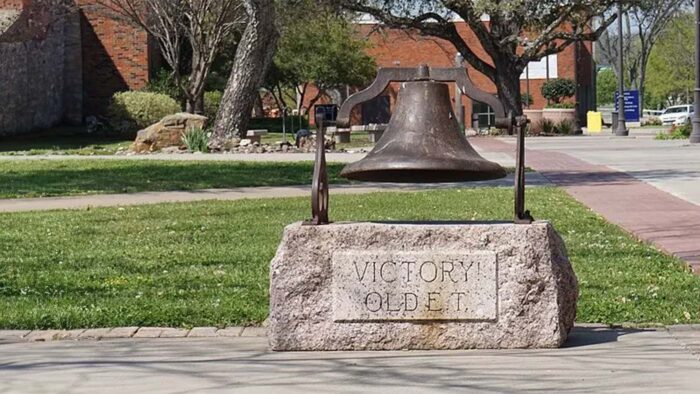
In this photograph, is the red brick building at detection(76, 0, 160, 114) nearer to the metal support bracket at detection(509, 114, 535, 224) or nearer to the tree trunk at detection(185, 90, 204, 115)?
the tree trunk at detection(185, 90, 204, 115)

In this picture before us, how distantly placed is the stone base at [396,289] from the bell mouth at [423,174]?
398 millimetres

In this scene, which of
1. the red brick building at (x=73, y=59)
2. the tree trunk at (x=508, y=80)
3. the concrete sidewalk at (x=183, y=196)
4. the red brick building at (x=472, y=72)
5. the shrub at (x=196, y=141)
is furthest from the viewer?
the red brick building at (x=472, y=72)

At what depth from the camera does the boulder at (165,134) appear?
105ft

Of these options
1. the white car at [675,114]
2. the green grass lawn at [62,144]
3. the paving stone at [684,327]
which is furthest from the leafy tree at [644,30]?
the paving stone at [684,327]

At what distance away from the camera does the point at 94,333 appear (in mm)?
7961

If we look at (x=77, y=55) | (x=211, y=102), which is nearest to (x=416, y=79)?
(x=77, y=55)

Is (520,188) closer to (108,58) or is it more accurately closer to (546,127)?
(108,58)

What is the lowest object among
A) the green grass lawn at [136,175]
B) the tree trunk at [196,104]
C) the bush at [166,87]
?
the green grass lawn at [136,175]

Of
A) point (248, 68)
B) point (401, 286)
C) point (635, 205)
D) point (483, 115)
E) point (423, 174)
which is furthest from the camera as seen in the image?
point (483, 115)

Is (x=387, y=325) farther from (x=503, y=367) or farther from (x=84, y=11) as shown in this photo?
(x=84, y=11)

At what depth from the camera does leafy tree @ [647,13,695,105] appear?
81.5 metres

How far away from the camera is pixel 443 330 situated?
24.1 ft

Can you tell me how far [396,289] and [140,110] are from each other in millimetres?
36628

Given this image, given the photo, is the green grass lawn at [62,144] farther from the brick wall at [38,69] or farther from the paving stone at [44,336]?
the paving stone at [44,336]
